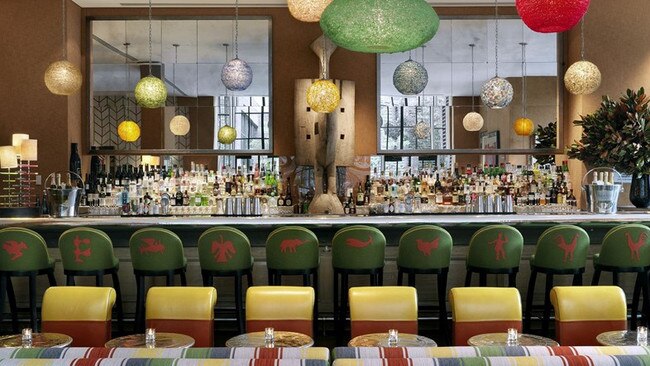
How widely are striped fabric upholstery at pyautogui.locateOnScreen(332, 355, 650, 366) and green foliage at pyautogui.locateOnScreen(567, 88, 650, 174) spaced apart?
595 cm

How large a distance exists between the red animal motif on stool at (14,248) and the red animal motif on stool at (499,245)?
3569 mm

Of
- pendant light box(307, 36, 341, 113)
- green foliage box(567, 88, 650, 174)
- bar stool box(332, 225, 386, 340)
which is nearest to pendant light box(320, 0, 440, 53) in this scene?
bar stool box(332, 225, 386, 340)

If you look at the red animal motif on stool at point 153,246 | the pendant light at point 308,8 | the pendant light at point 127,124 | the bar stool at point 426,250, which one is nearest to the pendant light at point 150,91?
the pendant light at point 127,124

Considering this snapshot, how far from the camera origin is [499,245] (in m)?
6.33

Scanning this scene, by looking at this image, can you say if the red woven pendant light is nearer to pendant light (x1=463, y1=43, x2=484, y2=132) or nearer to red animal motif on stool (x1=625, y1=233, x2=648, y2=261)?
red animal motif on stool (x1=625, y1=233, x2=648, y2=261)

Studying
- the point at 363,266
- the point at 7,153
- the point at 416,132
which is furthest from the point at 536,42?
the point at 7,153

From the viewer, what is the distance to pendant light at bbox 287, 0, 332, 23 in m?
5.67

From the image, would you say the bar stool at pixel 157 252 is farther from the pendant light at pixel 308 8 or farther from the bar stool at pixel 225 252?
the pendant light at pixel 308 8

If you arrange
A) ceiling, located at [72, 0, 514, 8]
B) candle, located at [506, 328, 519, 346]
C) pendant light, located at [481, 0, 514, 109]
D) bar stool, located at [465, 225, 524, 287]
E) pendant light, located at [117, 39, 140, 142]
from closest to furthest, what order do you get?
candle, located at [506, 328, 519, 346], bar stool, located at [465, 225, 524, 287], pendant light, located at [481, 0, 514, 109], ceiling, located at [72, 0, 514, 8], pendant light, located at [117, 39, 140, 142]

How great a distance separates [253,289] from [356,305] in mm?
586

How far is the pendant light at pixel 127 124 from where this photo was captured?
393 inches

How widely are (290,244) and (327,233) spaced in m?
0.74

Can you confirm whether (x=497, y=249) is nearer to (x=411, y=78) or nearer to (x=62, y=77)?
(x=411, y=78)

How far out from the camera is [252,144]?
33.3ft
